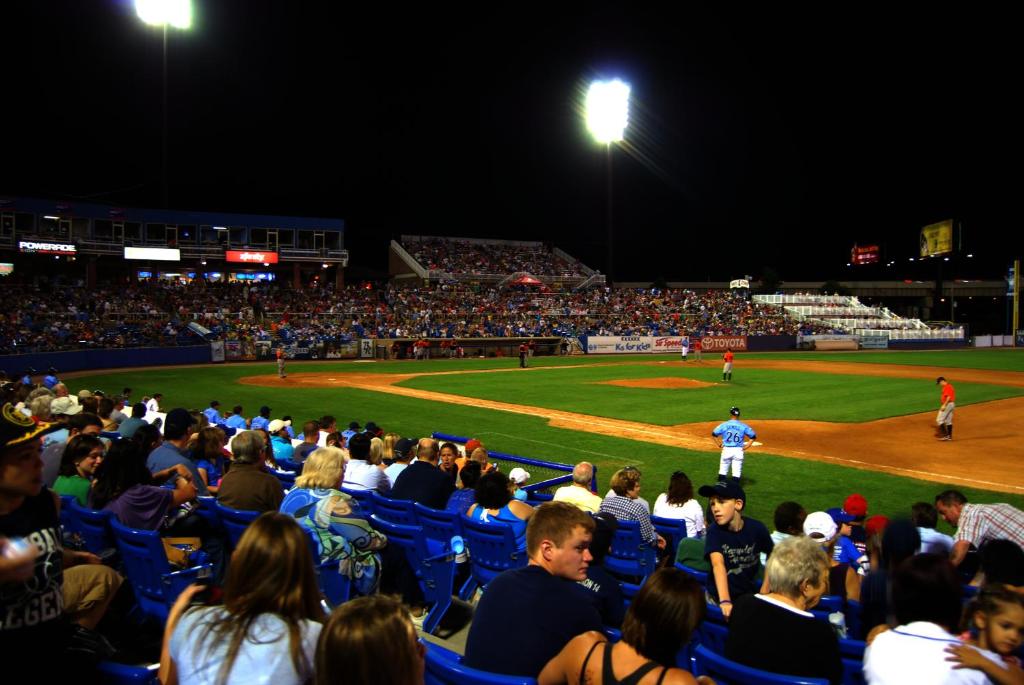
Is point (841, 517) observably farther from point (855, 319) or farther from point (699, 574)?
point (855, 319)

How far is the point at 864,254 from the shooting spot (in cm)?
8806

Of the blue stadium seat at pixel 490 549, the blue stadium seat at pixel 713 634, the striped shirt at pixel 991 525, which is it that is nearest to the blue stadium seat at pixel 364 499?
the blue stadium seat at pixel 490 549

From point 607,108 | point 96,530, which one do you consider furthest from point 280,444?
point 607,108

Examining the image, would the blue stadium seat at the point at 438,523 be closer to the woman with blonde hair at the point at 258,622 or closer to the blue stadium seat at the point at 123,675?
the blue stadium seat at the point at 123,675

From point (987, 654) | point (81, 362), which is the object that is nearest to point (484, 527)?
point (987, 654)

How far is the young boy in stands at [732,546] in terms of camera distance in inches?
226

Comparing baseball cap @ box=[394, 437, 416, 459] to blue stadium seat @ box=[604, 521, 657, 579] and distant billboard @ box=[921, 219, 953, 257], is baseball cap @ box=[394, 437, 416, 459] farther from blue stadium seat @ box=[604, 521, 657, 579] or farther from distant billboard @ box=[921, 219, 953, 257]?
distant billboard @ box=[921, 219, 953, 257]

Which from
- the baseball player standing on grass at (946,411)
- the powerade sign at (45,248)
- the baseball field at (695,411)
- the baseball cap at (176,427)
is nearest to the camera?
the baseball cap at (176,427)

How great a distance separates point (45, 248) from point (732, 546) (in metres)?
55.1

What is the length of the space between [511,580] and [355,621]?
4.67 ft

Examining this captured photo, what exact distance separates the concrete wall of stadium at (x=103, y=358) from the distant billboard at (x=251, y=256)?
15.0m

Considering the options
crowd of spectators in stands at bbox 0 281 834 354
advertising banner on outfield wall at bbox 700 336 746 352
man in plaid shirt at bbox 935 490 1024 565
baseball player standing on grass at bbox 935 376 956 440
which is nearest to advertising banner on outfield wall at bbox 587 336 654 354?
crowd of spectators in stands at bbox 0 281 834 354

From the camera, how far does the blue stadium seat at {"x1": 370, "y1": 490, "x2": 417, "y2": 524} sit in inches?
286

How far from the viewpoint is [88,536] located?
5898 mm
